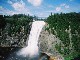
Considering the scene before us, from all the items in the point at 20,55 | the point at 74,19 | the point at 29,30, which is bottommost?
the point at 20,55

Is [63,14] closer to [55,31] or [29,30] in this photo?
[55,31]

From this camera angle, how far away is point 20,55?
2478 inches

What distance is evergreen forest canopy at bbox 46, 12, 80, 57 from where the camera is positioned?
60750mm

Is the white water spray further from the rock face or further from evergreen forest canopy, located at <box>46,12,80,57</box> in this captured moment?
evergreen forest canopy, located at <box>46,12,80,57</box>

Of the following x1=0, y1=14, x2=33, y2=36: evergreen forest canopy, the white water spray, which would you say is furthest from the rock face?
x1=0, y1=14, x2=33, y2=36: evergreen forest canopy

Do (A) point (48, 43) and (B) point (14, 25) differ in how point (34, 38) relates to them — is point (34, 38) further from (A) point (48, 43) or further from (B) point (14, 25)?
(A) point (48, 43)

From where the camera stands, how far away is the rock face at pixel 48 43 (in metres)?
62.2

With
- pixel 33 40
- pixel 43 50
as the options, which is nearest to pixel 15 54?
pixel 43 50

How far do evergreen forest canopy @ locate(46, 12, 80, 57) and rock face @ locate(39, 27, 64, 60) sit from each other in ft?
5.67

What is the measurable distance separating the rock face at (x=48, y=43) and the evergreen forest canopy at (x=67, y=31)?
173 centimetres

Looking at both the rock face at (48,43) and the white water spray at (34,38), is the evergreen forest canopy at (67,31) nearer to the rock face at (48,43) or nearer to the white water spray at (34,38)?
the rock face at (48,43)

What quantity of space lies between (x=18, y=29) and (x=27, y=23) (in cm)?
633

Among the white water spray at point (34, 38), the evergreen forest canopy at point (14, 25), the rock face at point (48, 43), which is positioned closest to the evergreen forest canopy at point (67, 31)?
the rock face at point (48, 43)

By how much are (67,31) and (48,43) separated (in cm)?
991
